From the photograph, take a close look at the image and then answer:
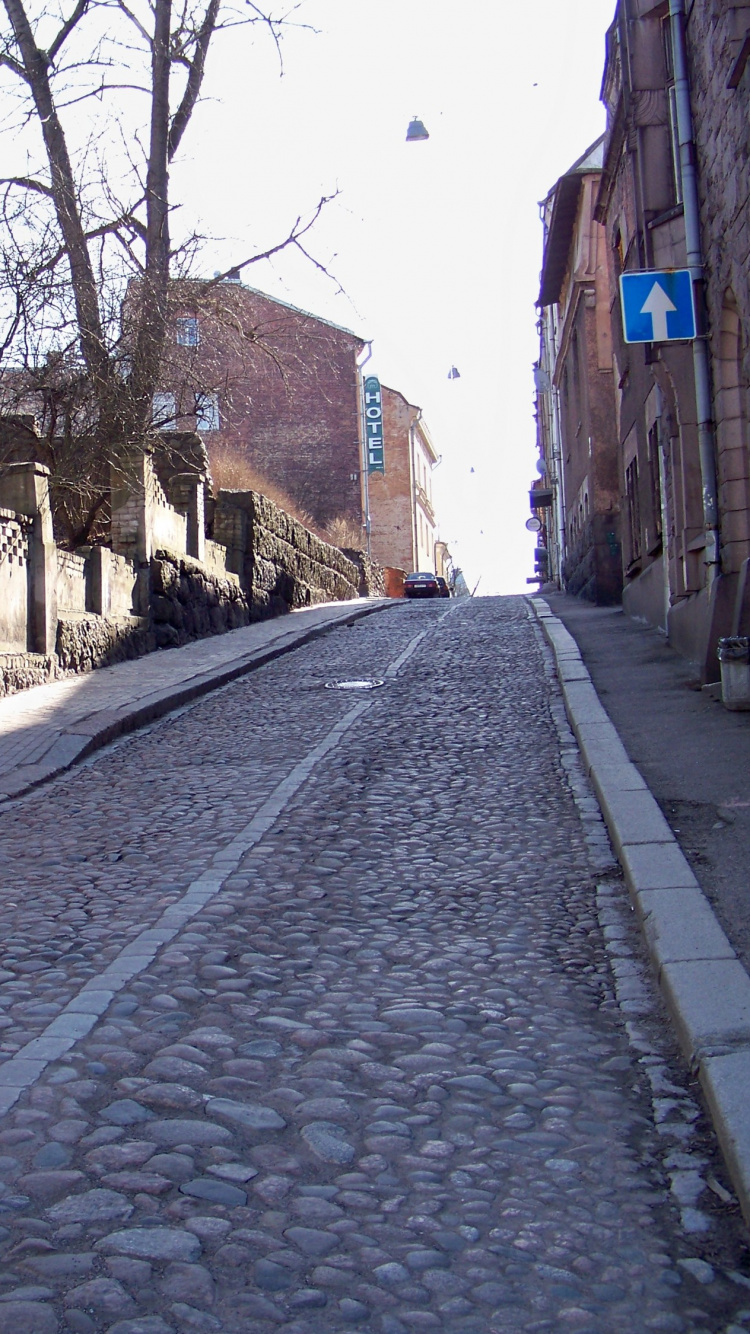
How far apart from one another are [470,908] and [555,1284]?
259cm

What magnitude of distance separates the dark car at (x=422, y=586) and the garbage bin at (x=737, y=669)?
35.2 m

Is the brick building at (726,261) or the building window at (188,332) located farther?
the building window at (188,332)

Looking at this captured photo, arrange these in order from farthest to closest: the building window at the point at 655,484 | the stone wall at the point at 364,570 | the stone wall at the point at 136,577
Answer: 1. the stone wall at the point at 364,570
2. the building window at the point at 655,484
3. the stone wall at the point at 136,577

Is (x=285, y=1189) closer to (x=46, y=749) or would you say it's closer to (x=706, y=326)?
(x=46, y=749)

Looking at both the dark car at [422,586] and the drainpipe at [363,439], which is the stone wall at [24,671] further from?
the drainpipe at [363,439]

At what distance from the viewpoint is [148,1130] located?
10.2 ft

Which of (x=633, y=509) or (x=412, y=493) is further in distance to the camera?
(x=412, y=493)

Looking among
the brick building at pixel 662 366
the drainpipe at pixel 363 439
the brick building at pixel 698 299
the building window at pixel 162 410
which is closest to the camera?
the brick building at pixel 698 299

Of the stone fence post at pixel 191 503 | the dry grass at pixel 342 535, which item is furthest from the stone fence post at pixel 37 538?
the dry grass at pixel 342 535

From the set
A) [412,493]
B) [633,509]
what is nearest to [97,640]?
[633,509]

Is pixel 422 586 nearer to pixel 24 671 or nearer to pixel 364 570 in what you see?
pixel 364 570

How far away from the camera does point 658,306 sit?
32.1 feet

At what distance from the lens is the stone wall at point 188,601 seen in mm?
17172

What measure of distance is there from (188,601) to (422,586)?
25.9m
